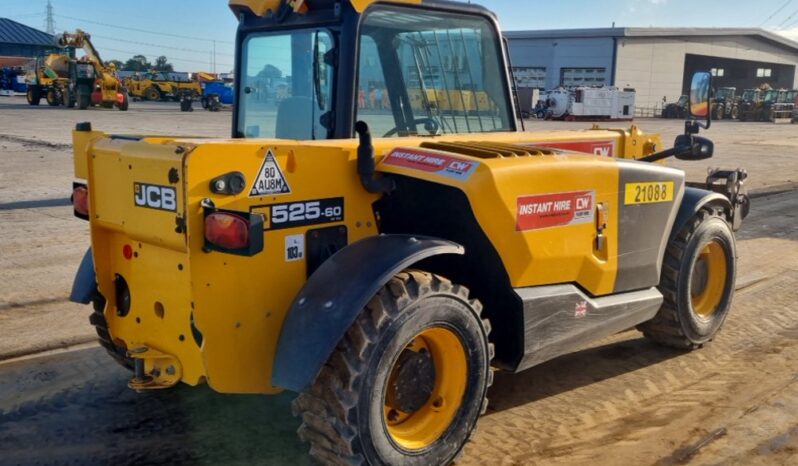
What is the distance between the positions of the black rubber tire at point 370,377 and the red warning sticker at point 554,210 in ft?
1.90

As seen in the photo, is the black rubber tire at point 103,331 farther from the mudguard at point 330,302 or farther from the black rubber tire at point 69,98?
the black rubber tire at point 69,98

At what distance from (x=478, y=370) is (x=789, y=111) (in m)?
54.9

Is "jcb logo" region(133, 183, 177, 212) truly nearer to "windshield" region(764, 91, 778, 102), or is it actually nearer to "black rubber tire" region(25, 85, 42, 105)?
"black rubber tire" region(25, 85, 42, 105)

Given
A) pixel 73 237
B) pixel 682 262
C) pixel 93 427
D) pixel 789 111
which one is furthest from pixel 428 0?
pixel 789 111

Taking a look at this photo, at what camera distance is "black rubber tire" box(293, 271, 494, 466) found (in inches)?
122

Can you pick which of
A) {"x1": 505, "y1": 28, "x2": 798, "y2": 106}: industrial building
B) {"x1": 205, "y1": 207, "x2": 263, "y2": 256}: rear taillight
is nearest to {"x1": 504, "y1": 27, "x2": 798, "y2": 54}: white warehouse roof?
{"x1": 505, "y1": 28, "x2": 798, "y2": 106}: industrial building

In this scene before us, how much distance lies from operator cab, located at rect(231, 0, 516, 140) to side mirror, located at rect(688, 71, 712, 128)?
3.68ft

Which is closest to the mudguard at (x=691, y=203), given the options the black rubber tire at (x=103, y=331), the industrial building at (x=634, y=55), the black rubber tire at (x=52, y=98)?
the black rubber tire at (x=103, y=331)

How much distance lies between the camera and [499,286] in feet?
12.4

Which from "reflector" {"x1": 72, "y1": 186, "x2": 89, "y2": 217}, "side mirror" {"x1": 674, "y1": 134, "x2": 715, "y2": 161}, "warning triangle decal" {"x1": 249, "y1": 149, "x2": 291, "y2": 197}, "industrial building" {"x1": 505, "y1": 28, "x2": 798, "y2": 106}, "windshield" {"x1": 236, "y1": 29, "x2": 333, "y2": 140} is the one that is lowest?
"reflector" {"x1": 72, "y1": 186, "x2": 89, "y2": 217}

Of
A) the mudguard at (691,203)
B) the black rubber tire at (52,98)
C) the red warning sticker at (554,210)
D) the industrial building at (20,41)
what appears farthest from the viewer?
the industrial building at (20,41)

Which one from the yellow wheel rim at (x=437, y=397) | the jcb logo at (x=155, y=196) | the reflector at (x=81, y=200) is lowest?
the yellow wheel rim at (x=437, y=397)

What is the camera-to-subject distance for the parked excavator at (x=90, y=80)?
118ft

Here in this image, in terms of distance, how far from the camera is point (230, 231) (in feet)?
9.68
